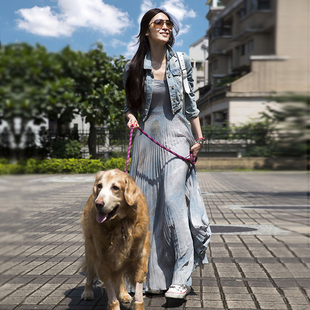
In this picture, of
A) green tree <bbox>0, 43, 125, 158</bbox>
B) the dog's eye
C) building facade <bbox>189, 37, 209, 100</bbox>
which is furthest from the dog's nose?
building facade <bbox>189, 37, 209, 100</bbox>

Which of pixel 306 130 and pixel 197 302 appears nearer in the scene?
pixel 306 130

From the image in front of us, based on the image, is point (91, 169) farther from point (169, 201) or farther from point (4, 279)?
point (169, 201)

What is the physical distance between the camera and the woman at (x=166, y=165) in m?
2.44

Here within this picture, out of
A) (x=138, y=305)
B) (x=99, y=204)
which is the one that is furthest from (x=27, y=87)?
(x=138, y=305)

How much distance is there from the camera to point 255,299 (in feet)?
8.95

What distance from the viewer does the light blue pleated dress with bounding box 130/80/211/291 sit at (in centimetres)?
248

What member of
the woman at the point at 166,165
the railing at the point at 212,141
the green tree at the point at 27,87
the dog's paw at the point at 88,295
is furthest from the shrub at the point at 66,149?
the dog's paw at the point at 88,295

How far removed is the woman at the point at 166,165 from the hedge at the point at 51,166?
4.68ft

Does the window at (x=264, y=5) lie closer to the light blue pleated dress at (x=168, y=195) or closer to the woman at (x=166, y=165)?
the woman at (x=166, y=165)

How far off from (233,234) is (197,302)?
2.55 metres

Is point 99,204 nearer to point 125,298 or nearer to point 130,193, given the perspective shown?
point 130,193

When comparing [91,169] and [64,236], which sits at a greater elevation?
Result: [91,169]

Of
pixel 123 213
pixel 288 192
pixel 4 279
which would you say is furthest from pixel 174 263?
pixel 288 192

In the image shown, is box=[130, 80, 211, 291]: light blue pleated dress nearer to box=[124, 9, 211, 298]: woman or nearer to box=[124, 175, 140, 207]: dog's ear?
box=[124, 9, 211, 298]: woman
